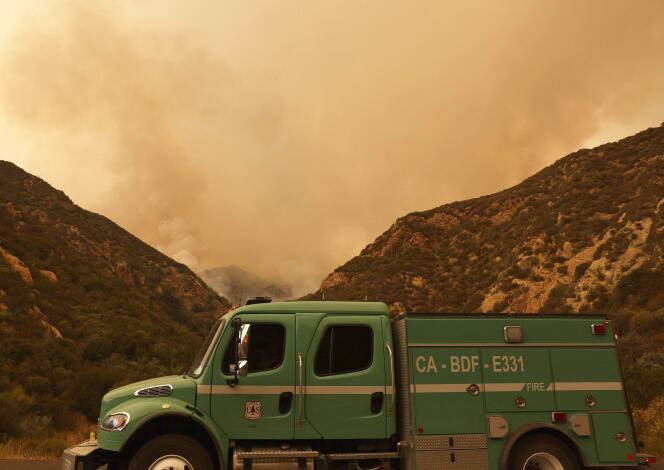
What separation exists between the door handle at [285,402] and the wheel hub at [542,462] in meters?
3.20

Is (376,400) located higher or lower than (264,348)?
lower

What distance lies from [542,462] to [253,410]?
3.94 metres

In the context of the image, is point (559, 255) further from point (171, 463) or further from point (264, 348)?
point (171, 463)

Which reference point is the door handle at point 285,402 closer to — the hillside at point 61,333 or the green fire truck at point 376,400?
the green fire truck at point 376,400

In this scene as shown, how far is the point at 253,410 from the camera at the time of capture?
22.5 ft

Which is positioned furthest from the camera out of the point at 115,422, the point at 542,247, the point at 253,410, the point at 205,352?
the point at 542,247

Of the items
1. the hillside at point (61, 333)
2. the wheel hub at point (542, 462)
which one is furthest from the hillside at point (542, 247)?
the wheel hub at point (542, 462)

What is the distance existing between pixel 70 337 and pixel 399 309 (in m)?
28.7

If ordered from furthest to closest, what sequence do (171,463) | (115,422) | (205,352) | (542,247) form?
(542,247) < (205,352) < (115,422) < (171,463)

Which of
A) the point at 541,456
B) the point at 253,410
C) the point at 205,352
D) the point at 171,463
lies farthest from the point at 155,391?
the point at 541,456

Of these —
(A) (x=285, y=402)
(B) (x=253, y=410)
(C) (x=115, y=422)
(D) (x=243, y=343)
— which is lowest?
(C) (x=115, y=422)

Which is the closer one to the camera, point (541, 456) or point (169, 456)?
point (169, 456)

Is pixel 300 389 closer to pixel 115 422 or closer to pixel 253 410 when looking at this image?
pixel 253 410

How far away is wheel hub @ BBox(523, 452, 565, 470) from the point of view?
22.8ft
